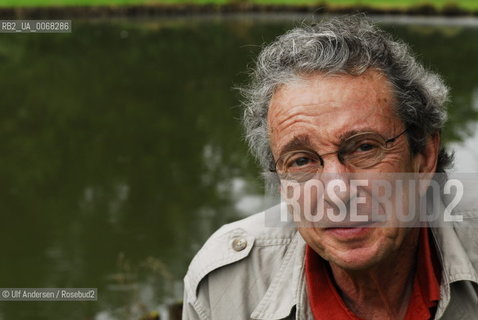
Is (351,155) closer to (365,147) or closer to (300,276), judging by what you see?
(365,147)

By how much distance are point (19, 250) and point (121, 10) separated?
561 inches

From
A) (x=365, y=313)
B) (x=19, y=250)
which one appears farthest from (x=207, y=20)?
(x=365, y=313)

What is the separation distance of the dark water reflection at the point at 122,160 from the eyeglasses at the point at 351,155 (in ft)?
→ 2.63

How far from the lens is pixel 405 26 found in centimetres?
1708

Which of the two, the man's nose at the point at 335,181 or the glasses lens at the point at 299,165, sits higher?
the glasses lens at the point at 299,165

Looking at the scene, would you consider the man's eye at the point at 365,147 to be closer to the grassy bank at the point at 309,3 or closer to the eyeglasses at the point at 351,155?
the eyeglasses at the point at 351,155

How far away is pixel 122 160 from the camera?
26.6ft

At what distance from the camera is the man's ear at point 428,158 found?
194cm

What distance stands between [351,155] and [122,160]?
21.2ft

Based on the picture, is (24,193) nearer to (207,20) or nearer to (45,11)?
(45,11)

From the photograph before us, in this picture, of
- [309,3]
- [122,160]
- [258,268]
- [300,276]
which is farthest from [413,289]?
[309,3]

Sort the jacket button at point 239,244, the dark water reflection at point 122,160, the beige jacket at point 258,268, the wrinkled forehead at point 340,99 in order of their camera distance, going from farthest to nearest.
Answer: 1. the dark water reflection at point 122,160
2. the jacket button at point 239,244
3. the beige jacket at point 258,268
4. the wrinkled forehead at point 340,99

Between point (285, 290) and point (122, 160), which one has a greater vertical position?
point (122, 160)

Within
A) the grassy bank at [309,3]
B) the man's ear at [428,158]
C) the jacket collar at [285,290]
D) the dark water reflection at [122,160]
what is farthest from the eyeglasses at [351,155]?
the grassy bank at [309,3]
